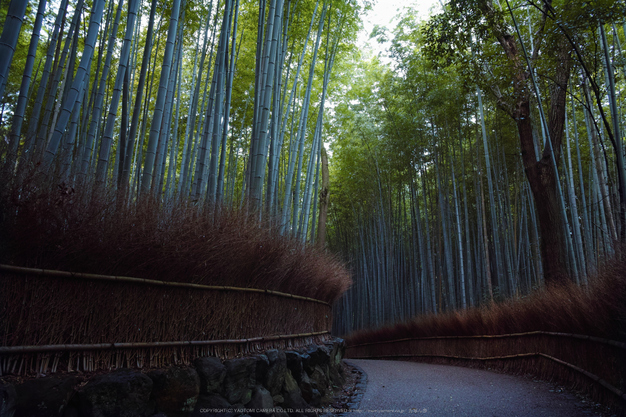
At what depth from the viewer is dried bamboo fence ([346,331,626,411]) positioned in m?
2.33

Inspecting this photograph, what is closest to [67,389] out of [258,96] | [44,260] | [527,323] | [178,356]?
[44,260]

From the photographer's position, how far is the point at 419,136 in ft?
26.4

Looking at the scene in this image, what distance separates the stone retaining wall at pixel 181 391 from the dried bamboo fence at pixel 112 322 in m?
0.08

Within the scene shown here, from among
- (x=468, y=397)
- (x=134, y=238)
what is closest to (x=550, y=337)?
(x=468, y=397)

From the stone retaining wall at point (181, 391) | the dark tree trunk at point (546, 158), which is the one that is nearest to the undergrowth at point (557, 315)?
the dark tree trunk at point (546, 158)

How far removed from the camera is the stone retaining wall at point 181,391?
1325mm

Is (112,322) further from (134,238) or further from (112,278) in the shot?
(134,238)

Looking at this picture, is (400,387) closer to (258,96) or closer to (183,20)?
(258,96)

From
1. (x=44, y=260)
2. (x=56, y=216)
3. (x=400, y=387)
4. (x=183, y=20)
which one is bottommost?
(x=400, y=387)

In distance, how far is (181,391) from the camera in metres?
1.77

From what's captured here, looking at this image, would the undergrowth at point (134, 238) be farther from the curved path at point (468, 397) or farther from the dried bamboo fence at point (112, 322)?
the curved path at point (468, 397)

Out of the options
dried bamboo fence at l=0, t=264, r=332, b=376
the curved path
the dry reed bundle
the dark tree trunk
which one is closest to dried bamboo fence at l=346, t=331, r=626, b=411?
the dry reed bundle

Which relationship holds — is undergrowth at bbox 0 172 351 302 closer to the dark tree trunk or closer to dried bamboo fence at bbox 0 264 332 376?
dried bamboo fence at bbox 0 264 332 376

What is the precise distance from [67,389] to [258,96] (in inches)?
118
